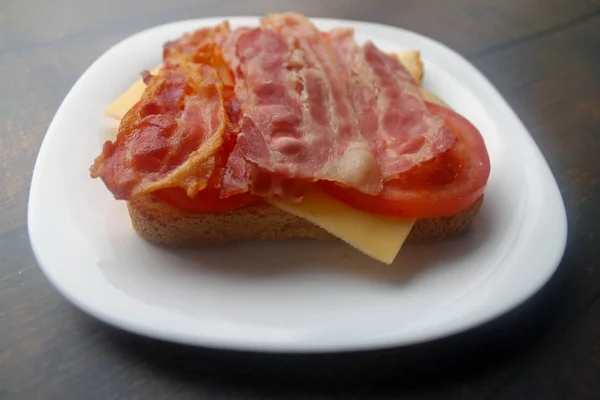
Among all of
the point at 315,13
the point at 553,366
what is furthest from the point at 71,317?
the point at 315,13

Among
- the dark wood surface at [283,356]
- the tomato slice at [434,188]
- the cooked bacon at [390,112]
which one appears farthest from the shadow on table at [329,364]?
the cooked bacon at [390,112]

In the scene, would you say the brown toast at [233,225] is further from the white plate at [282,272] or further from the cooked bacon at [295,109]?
the cooked bacon at [295,109]

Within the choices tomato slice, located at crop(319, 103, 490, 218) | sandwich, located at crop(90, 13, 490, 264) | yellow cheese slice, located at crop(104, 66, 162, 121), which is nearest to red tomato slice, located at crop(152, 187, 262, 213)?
sandwich, located at crop(90, 13, 490, 264)

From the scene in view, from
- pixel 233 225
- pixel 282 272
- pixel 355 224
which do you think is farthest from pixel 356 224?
pixel 233 225

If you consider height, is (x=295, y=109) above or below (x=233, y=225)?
above

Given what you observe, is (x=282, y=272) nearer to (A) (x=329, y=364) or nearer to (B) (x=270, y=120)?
(A) (x=329, y=364)

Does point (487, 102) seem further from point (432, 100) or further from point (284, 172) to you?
point (284, 172)
